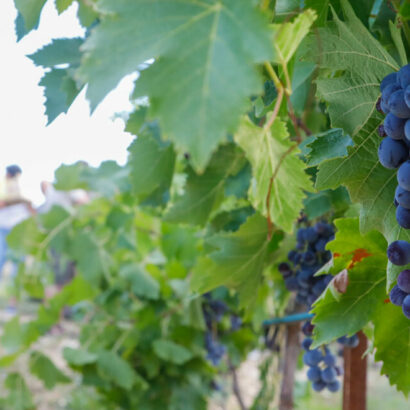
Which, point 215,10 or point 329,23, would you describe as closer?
point 215,10

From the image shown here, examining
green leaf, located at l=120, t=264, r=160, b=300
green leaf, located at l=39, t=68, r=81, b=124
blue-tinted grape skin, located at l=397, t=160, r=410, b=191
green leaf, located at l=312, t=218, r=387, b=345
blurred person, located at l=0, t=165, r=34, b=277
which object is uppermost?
green leaf, located at l=39, t=68, r=81, b=124

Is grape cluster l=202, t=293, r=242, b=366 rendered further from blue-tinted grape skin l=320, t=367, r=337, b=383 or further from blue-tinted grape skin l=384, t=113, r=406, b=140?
blue-tinted grape skin l=384, t=113, r=406, b=140

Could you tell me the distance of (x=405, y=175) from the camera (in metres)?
0.41

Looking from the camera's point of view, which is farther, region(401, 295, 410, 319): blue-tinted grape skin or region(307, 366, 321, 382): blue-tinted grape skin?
region(307, 366, 321, 382): blue-tinted grape skin

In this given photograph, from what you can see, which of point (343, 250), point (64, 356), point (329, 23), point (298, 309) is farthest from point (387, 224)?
point (64, 356)

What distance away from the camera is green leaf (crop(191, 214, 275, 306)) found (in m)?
0.83

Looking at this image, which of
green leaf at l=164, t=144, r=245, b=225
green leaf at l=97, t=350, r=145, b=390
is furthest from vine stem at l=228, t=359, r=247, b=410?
green leaf at l=164, t=144, r=245, b=225

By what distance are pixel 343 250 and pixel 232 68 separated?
0.34 meters

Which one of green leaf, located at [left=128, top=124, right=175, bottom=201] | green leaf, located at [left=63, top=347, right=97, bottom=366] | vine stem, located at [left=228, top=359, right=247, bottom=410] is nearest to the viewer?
green leaf, located at [left=128, top=124, right=175, bottom=201]

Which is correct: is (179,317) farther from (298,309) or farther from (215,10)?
(215,10)

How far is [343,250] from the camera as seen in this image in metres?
0.61

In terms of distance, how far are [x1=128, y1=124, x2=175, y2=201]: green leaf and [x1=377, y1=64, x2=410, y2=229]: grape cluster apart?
1.51 ft

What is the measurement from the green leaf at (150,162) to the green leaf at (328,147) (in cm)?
36

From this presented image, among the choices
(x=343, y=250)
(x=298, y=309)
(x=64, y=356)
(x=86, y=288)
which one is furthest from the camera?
(x=86, y=288)
